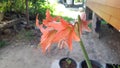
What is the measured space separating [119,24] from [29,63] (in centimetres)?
194

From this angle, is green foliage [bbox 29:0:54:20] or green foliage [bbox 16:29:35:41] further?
green foliage [bbox 29:0:54:20]

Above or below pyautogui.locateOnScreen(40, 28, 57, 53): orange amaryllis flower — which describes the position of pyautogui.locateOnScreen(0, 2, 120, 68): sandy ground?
below

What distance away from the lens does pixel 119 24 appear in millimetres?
1895

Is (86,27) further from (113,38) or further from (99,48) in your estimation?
(113,38)

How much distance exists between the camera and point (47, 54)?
12.4 feet

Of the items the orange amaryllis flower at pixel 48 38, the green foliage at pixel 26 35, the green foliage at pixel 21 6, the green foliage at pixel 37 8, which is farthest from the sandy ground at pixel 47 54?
the orange amaryllis flower at pixel 48 38

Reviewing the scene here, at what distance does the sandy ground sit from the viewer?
3.42 m

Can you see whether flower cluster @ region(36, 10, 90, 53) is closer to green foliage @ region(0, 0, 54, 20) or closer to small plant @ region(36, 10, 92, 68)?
small plant @ region(36, 10, 92, 68)

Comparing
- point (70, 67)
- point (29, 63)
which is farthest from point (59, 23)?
point (29, 63)

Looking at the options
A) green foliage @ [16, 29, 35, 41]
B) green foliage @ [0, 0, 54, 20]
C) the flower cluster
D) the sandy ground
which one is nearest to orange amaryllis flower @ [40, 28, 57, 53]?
the flower cluster

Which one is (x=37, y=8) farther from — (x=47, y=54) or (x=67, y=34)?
(x=67, y=34)

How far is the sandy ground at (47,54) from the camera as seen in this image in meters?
3.42

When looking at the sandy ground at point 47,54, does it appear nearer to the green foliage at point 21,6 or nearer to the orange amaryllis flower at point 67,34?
the green foliage at point 21,6

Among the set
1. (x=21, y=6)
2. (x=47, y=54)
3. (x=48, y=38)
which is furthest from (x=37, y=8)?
(x=48, y=38)
